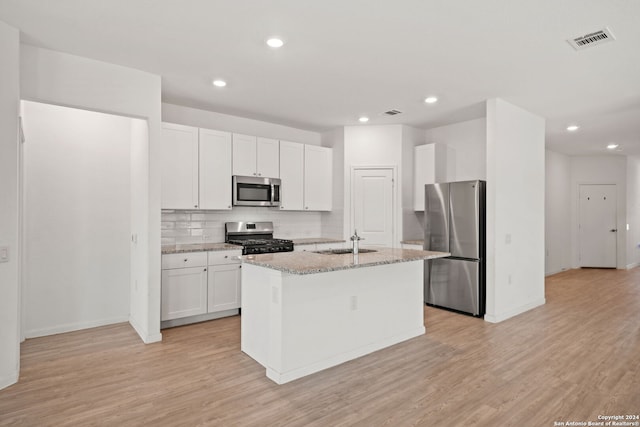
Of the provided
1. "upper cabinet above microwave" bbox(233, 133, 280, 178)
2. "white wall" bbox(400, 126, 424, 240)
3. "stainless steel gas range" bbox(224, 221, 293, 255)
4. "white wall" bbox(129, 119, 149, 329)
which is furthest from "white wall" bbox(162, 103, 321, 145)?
"white wall" bbox(400, 126, 424, 240)

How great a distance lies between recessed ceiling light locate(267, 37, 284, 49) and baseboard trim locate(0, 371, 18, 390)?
3289 mm

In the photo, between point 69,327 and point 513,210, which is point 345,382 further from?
point 513,210

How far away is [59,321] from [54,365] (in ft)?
3.42

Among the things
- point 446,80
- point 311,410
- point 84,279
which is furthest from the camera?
point 84,279

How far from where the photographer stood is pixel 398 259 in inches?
124

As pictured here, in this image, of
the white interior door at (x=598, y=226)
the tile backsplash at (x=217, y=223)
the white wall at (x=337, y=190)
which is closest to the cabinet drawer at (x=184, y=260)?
the tile backsplash at (x=217, y=223)

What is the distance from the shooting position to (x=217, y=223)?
16.7 feet

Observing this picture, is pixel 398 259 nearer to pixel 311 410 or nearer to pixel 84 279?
pixel 311 410

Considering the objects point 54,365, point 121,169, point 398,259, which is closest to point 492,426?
point 398,259

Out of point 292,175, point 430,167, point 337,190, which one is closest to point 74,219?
point 292,175

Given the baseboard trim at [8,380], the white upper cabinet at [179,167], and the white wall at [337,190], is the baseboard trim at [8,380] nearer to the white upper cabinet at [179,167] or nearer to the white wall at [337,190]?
the white upper cabinet at [179,167]

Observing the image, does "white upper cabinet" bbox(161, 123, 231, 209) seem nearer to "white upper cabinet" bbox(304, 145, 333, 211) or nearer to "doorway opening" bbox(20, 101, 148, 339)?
"doorway opening" bbox(20, 101, 148, 339)

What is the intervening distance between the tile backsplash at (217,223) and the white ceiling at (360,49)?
57.6 inches

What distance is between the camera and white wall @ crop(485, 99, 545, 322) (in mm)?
4453
